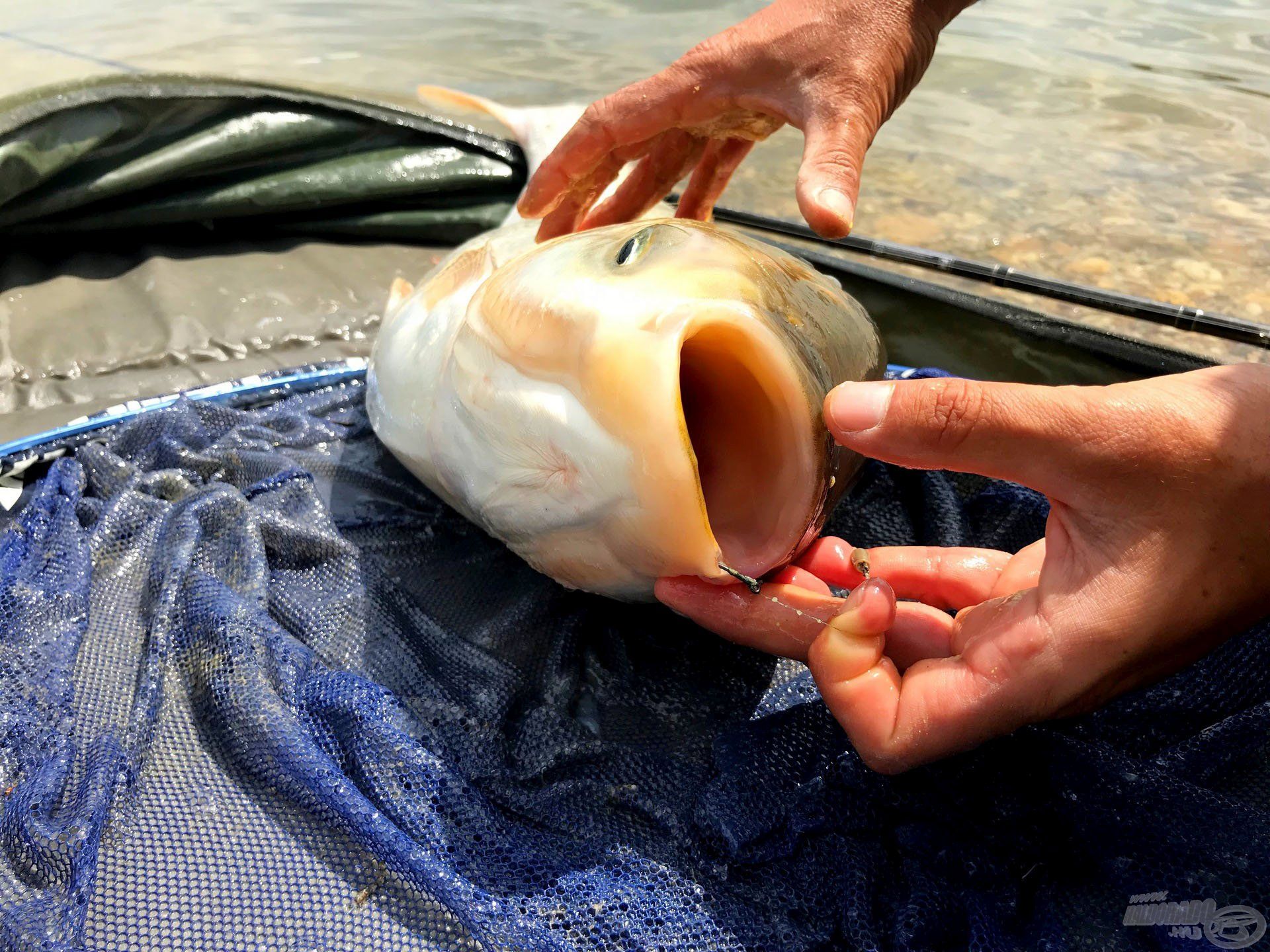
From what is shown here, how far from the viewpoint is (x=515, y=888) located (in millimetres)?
1232

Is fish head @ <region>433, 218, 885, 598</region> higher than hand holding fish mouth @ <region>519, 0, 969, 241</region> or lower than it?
lower

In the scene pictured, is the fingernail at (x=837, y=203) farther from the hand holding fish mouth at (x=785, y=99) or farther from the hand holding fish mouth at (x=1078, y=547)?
the hand holding fish mouth at (x=1078, y=547)

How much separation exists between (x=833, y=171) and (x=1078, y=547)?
78 cm

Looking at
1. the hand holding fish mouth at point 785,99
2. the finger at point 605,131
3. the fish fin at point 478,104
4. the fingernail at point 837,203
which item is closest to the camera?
the fingernail at point 837,203

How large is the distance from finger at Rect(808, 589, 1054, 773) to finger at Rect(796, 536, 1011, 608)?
0.30m

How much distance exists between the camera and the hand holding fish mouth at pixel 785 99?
171 centimetres

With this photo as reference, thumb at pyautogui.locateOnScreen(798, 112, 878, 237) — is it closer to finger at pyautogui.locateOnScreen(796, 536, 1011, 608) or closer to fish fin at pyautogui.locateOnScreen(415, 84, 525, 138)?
finger at pyautogui.locateOnScreen(796, 536, 1011, 608)

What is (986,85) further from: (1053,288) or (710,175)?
(710,175)

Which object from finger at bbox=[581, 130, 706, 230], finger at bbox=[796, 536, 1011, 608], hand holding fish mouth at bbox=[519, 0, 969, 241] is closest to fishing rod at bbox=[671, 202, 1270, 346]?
finger at bbox=[581, 130, 706, 230]

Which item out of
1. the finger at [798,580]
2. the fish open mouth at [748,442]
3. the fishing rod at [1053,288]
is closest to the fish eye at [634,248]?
the fish open mouth at [748,442]

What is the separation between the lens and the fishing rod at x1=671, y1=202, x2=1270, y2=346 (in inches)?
101

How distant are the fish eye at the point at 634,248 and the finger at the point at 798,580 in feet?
1.80

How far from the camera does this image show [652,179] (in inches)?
93.4

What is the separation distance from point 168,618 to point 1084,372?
7.81ft
